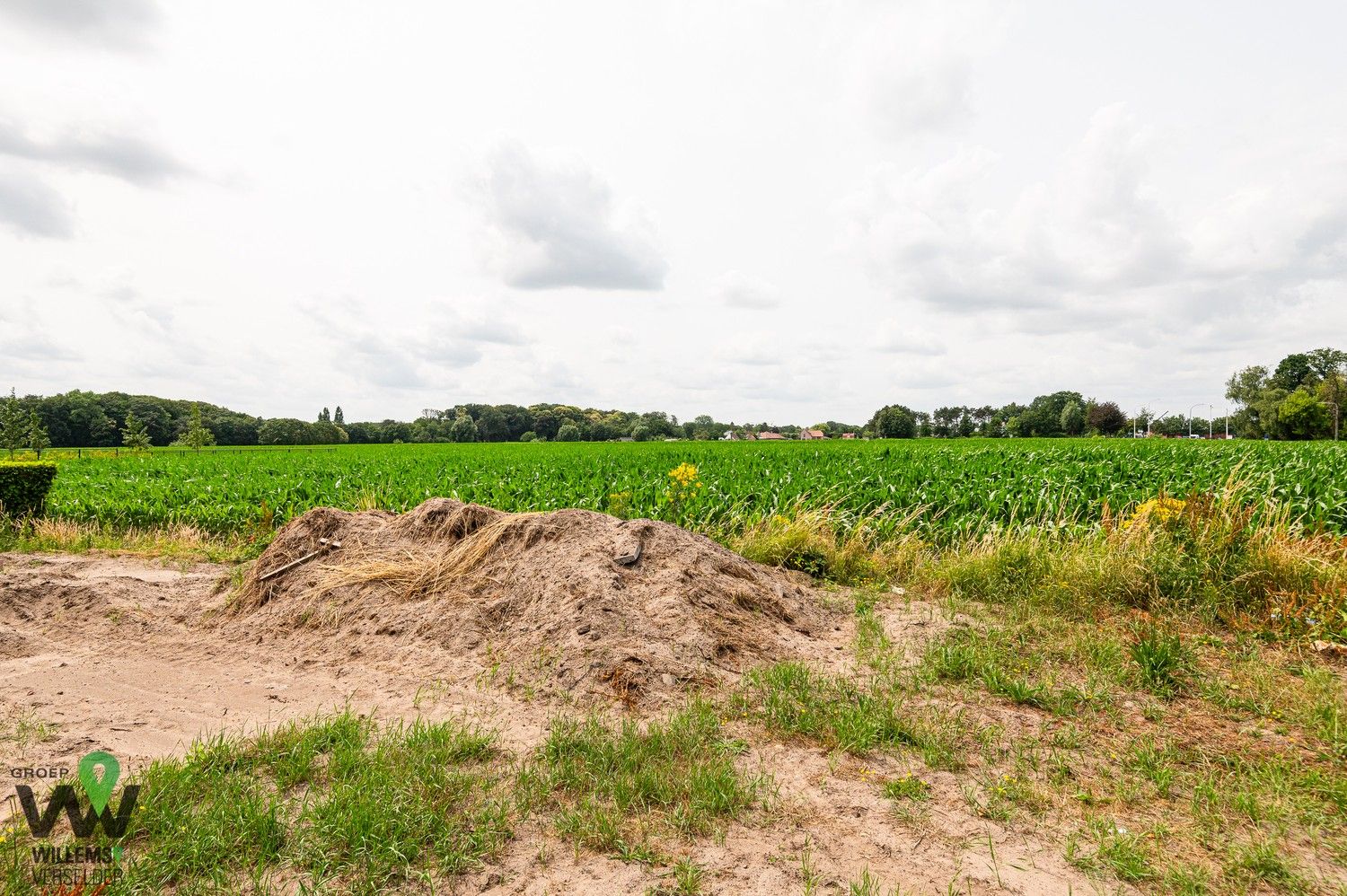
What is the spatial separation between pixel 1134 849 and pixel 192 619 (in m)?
8.24

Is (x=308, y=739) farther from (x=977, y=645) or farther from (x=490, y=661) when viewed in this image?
(x=977, y=645)

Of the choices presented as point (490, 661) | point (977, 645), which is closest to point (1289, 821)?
point (977, 645)

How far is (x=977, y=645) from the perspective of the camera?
5.39m

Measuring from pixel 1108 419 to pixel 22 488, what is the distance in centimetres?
11562

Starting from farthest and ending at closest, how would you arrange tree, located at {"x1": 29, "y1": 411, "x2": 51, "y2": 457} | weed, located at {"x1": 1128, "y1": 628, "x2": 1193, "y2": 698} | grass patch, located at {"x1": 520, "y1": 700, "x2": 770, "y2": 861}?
1. tree, located at {"x1": 29, "y1": 411, "x2": 51, "y2": 457}
2. weed, located at {"x1": 1128, "y1": 628, "x2": 1193, "y2": 698}
3. grass patch, located at {"x1": 520, "y1": 700, "x2": 770, "y2": 861}

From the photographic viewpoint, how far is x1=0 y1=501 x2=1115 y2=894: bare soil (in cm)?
289

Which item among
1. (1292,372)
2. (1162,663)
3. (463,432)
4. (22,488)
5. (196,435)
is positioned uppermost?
(1292,372)

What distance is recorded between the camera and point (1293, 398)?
72562 mm

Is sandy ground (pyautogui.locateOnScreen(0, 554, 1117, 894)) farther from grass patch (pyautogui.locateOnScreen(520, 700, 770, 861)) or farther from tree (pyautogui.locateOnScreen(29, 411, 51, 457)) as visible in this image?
tree (pyautogui.locateOnScreen(29, 411, 51, 457))

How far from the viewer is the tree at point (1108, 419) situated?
97000 millimetres

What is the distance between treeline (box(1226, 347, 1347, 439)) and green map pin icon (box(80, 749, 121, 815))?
99.9 m

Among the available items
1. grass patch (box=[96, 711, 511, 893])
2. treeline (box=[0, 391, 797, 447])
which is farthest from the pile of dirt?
treeline (box=[0, 391, 797, 447])

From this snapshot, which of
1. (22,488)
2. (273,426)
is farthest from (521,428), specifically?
(22,488)

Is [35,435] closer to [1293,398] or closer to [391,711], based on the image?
[391,711]
